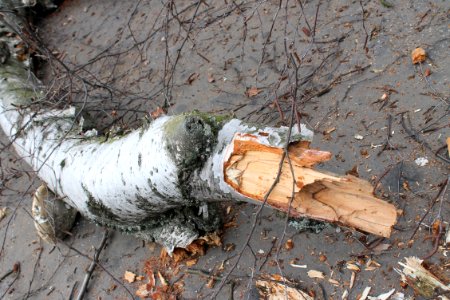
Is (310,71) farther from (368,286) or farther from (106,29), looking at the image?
(106,29)

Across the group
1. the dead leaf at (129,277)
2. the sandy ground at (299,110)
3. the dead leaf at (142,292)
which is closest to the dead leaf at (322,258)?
the sandy ground at (299,110)

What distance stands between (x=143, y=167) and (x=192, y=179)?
0.79 ft

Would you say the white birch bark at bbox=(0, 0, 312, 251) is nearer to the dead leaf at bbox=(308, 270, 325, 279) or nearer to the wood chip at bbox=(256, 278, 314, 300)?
the wood chip at bbox=(256, 278, 314, 300)

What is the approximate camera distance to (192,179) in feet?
7.09

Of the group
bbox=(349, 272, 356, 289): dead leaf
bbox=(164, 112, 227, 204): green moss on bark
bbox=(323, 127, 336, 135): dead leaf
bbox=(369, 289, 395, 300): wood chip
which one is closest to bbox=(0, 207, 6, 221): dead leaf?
bbox=(164, 112, 227, 204): green moss on bark

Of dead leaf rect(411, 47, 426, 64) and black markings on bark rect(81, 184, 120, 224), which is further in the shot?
dead leaf rect(411, 47, 426, 64)

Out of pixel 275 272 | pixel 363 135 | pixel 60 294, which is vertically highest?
pixel 363 135

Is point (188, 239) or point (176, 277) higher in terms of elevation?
point (188, 239)

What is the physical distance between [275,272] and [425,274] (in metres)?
0.72

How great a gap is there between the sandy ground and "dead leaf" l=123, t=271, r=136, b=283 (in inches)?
1.2

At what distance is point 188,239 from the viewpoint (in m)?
2.71

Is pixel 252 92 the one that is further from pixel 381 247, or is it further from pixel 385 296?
pixel 385 296

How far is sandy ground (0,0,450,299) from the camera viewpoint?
246cm

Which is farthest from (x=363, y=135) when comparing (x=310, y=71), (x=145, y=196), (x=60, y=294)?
(x=60, y=294)
